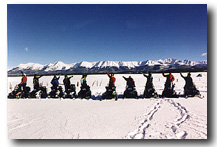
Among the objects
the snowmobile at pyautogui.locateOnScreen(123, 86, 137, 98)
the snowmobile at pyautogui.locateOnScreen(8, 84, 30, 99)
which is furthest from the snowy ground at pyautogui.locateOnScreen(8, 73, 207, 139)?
the snowmobile at pyautogui.locateOnScreen(8, 84, 30, 99)

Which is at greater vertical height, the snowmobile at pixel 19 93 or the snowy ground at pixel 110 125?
the snowmobile at pixel 19 93

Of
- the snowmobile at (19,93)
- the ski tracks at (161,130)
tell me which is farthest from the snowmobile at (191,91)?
the snowmobile at (19,93)

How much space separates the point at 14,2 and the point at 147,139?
7326mm

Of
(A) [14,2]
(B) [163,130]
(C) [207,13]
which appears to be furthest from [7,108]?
(C) [207,13]

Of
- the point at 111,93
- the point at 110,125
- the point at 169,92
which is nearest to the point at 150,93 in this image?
the point at 169,92

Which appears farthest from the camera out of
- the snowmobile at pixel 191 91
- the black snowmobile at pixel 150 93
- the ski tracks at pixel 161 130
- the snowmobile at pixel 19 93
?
the snowmobile at pixel 19 93

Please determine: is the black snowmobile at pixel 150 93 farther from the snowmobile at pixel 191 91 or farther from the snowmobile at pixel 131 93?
the snowmobile at pixel 191 91

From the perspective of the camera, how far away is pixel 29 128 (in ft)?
15.4

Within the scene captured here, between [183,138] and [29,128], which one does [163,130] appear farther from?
[29,128]

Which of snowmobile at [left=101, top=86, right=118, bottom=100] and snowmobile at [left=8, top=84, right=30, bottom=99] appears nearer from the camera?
snowmobile at [left=101, top=86, right=118, bottom=100]

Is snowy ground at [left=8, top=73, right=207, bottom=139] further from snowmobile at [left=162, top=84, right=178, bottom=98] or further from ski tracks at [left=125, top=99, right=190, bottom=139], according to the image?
snowmobile at [left=162, top=84, right=178, bottom=98]

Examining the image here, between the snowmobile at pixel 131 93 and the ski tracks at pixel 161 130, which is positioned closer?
the ski tracks at pixel 161 130

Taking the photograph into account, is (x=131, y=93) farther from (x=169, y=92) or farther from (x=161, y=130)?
(x=161, y=130)

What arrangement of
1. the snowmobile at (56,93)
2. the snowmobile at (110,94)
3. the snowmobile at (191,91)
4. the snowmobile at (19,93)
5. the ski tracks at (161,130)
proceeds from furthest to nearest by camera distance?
the snowmobile at (56,93) → the snowmobile at (19,93) → the snowmobile at (110,94) → the snowmobile at (191,91) → the ski tracks at (161,130)
